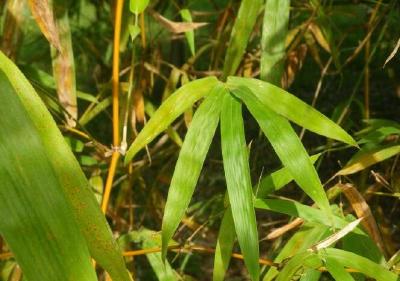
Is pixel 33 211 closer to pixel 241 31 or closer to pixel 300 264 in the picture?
pixel 300 264

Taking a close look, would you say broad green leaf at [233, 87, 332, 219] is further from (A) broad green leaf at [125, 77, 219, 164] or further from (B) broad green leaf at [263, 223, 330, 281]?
(B) broad green leaf at [263, 223, 330, 281]

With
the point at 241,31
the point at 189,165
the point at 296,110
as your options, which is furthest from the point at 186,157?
the point at 241,31

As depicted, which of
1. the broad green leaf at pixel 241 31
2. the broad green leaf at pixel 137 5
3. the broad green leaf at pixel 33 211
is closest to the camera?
the broad green leaf at pixel 33 211

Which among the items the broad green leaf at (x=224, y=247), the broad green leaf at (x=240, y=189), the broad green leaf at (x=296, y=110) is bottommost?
the broad green leaf at (x=224, y=247)

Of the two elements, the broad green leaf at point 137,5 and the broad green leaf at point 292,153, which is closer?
the broad green leaf at point 292,153

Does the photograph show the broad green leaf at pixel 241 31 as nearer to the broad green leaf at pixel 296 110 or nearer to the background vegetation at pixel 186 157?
the background vegetation at pixel 186 157

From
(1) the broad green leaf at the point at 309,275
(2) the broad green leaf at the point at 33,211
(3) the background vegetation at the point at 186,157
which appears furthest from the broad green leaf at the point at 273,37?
(2) the broad green leaf at the point at 33,211

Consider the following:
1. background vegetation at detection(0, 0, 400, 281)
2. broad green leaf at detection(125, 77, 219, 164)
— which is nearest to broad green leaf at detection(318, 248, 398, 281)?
background vegetation at detection(0, 0, 400, 281)

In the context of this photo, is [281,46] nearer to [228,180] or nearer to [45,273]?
[228,180]
